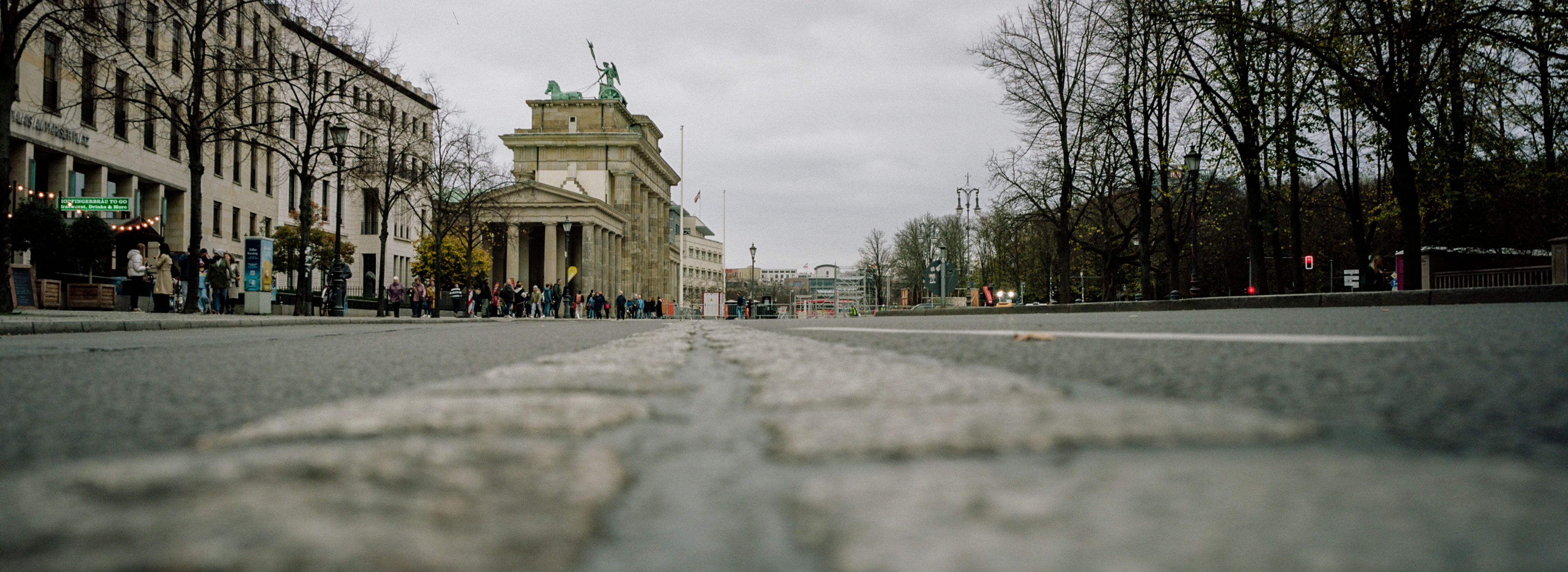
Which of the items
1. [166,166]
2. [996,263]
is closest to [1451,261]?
[166,166]

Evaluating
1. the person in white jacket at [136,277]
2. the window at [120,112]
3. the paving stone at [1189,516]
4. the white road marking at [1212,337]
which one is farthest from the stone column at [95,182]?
the paving stone at [1189,516]

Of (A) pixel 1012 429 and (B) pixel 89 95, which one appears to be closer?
(A) pixel 1012 429

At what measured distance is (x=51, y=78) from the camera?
86.5 feet

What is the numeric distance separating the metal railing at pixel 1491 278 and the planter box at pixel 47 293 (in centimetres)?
3064

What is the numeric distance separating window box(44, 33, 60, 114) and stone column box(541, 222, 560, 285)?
131 feet

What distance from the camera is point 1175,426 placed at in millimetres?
923

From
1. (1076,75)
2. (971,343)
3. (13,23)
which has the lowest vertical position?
(971,343)

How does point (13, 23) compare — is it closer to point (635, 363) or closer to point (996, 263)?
point (635, 363)

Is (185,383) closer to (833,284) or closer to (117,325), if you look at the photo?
(117,325)

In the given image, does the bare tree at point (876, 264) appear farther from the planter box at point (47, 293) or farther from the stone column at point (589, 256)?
the planter box at point (47, 293)

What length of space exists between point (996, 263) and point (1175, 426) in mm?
70554

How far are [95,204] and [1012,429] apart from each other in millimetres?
26392

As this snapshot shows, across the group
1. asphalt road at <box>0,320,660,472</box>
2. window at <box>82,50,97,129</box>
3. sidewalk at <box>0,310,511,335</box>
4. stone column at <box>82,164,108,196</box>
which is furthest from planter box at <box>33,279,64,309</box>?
asphalt road at <box>0,320,660,472</box>

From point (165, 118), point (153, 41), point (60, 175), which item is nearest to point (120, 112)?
point (153, 41)
